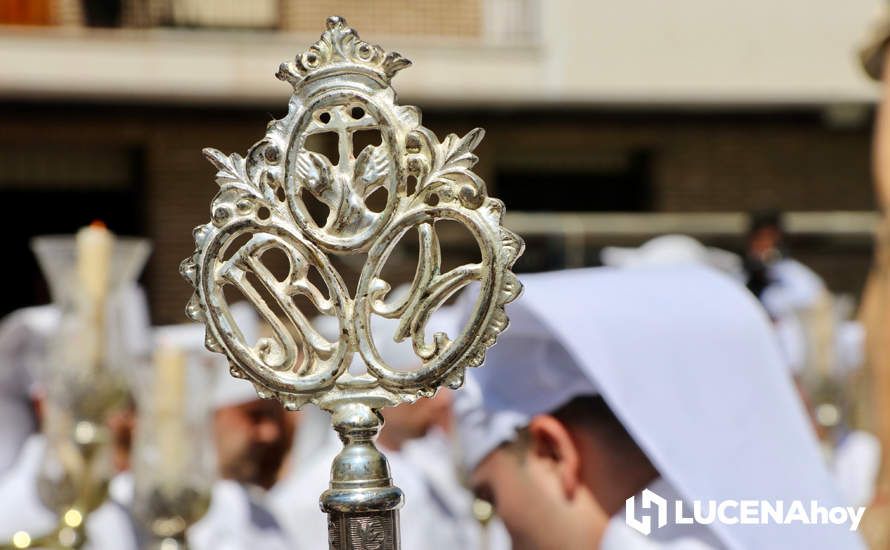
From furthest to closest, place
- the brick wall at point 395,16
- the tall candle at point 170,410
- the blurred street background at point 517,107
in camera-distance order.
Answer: the brick wall at point 395,16, the blurred street background at point 517,107, the tall candle at point 170,410

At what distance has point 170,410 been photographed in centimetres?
329

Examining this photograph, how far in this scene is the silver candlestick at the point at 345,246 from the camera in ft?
4.18

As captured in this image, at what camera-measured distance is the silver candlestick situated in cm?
128

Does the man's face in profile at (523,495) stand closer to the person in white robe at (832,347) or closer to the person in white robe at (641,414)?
the person in white robe at (641,414)

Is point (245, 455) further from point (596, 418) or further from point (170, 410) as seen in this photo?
point (596, 418)

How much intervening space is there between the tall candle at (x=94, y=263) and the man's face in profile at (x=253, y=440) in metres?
1.36

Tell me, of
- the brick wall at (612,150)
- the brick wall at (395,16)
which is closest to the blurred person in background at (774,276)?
the brick wall at (612,150)

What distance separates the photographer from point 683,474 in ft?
6.65

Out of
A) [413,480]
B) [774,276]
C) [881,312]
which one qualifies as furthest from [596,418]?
[774,276]

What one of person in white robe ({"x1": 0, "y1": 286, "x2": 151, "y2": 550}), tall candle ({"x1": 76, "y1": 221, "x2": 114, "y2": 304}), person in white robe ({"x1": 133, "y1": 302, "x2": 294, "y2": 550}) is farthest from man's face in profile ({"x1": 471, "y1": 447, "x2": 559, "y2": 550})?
person in white robe ({"x1": 133, "y1": 302, "x2": 294, "y2": 550})

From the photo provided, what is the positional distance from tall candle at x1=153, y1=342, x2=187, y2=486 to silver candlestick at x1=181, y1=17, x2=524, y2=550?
1986mm

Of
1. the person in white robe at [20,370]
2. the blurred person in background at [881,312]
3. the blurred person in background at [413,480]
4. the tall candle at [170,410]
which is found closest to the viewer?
the blurred person in background at [881,312]

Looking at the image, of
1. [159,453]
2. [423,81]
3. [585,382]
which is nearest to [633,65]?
[423,81]

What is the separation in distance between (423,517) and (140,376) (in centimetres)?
81
